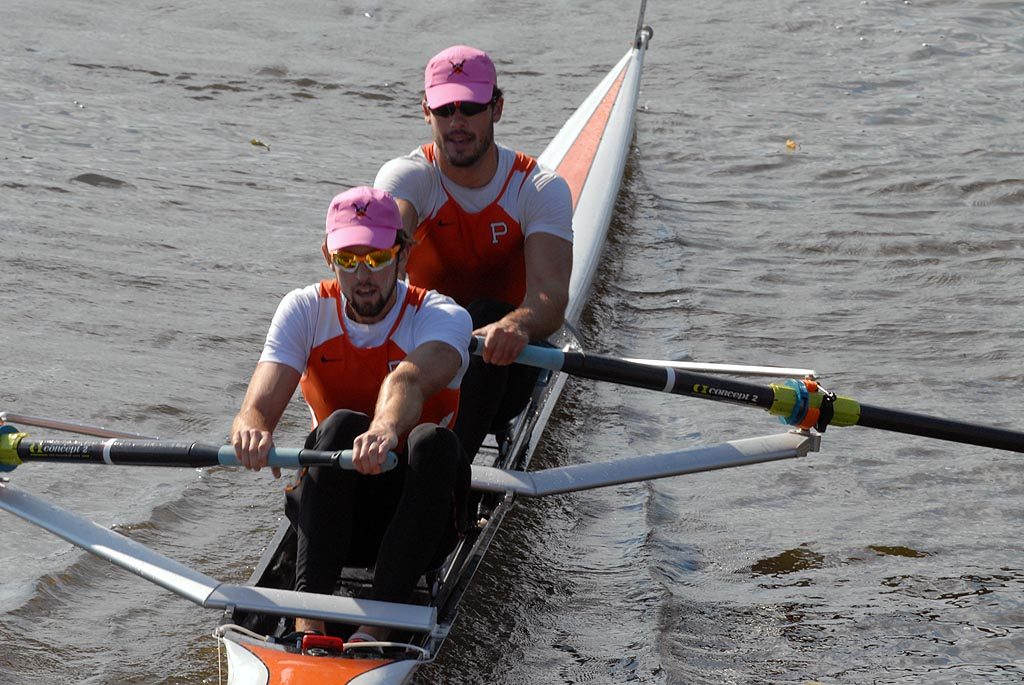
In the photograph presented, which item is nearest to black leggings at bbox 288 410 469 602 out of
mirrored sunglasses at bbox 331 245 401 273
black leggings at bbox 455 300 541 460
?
mirrored sunglasses at bbox 331 245 401 273

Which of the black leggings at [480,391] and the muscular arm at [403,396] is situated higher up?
the muscular arm at [403,396]

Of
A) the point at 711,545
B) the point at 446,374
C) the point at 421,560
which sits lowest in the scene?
the point at 711,545

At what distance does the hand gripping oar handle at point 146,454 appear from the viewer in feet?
11.5

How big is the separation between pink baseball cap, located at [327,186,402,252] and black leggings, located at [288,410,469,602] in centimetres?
50

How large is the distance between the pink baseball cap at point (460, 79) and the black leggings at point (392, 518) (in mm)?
1452

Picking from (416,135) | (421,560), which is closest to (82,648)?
(421,560)

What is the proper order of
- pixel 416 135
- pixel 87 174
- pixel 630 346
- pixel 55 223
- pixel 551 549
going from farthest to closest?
pixel 416 135 → pixel 87 174 → pixel 55 223 → pixel 630 346 → pixel 551 549

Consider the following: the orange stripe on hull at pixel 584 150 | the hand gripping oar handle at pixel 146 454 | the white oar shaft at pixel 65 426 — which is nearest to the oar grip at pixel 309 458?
the hand gripping oar handle at pixel 146 454

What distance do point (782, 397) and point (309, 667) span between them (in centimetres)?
207

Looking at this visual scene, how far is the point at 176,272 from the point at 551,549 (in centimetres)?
358

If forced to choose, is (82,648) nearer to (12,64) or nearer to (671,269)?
(671,269)

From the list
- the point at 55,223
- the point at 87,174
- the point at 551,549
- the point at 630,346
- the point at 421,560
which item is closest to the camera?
the point at 421,560

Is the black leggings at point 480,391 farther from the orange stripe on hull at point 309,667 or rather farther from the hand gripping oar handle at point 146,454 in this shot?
the orange stripe on hull at point 309,667

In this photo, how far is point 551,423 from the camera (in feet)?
20.4
